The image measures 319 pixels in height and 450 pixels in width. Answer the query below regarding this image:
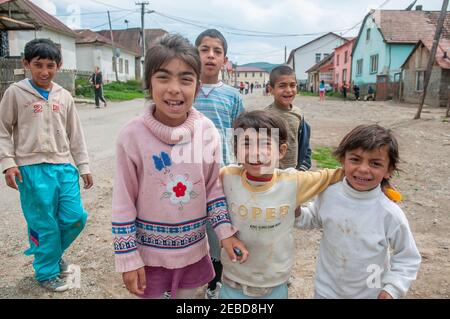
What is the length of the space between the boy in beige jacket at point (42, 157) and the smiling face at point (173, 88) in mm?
1268

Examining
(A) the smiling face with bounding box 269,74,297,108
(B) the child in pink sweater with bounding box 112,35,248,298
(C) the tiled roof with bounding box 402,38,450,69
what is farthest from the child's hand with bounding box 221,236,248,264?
(C) the tiled roof with bounding box 402,38,450,69

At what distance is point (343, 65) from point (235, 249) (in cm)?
4135

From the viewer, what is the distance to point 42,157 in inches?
101

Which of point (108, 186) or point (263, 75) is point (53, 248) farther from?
point (263, 75)

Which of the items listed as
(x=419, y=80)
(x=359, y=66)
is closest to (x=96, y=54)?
(x=359, y=66)

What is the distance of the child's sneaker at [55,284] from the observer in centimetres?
266

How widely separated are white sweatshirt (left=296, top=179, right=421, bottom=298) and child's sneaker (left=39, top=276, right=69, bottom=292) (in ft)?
6.01

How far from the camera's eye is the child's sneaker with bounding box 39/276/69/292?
2.66m

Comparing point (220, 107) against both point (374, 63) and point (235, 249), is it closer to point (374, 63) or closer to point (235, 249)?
point (235, 249)

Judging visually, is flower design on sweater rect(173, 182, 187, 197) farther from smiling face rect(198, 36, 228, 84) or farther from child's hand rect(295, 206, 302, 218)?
smiling face rect(198, 36, 228, 84)

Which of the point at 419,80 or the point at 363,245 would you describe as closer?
the point at 363,245

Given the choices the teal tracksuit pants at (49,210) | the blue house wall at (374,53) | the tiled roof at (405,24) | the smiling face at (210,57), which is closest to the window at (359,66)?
the blue house wall at (374,53)

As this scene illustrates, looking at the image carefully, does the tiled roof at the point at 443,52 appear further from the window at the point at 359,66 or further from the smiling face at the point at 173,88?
the smiling face at the point at 173,88

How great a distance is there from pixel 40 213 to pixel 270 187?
5.60 ft
